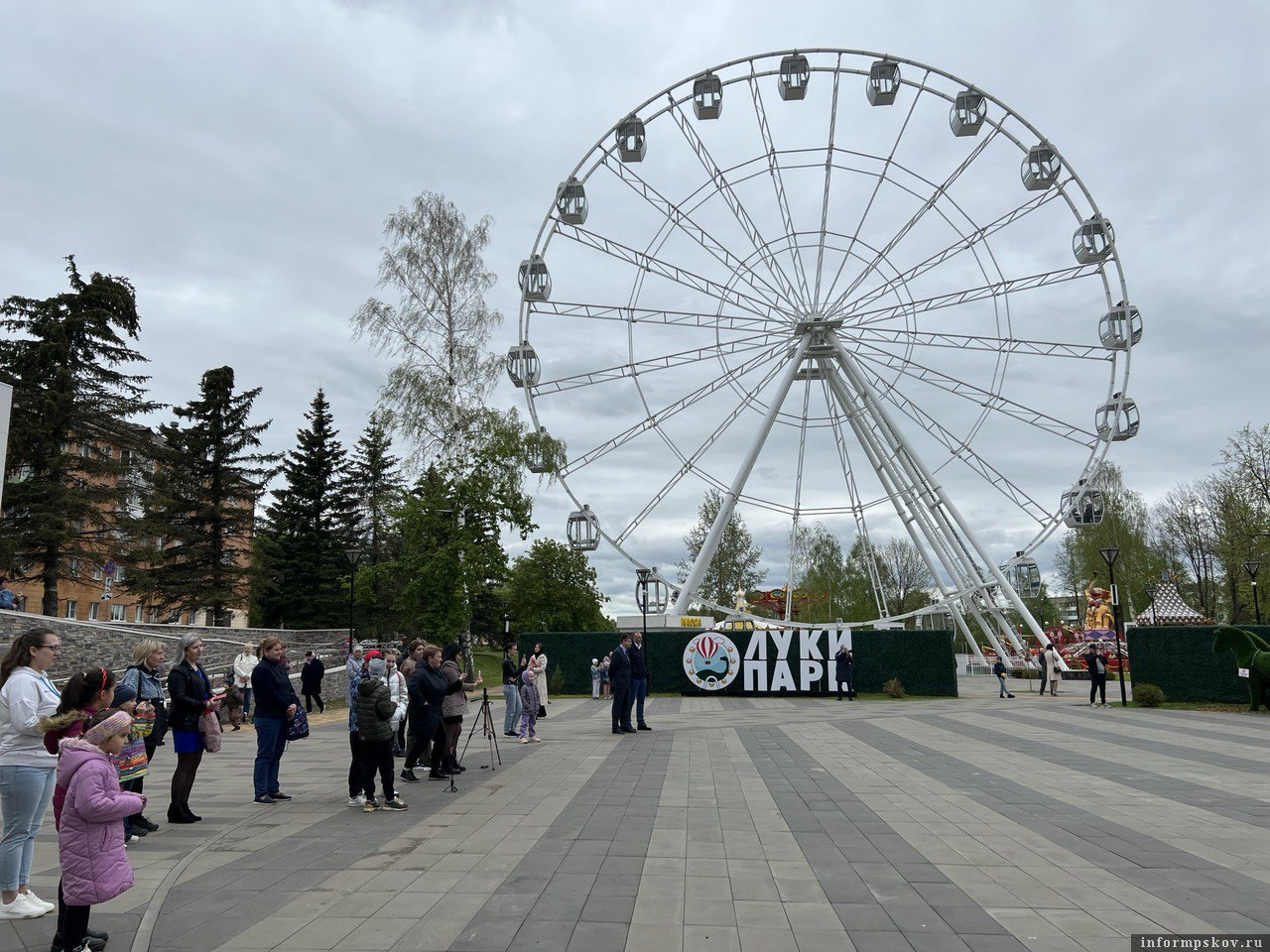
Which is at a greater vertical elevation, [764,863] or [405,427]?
[405,427]

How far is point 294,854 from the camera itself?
7238 millimetres

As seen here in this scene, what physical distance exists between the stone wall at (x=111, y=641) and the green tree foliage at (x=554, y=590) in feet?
60.7

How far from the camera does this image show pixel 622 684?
53.8 feet

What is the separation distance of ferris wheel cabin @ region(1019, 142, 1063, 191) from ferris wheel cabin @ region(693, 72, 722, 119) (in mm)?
9824

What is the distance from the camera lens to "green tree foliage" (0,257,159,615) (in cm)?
3222

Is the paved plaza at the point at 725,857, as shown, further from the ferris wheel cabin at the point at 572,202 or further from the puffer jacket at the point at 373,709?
the ferris wheel cabin at the point at 572,202

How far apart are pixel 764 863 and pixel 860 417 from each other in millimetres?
24490

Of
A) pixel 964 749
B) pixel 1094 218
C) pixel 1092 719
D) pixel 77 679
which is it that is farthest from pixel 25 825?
pixel 1094 218

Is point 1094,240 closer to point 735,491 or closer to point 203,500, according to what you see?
point 735,491

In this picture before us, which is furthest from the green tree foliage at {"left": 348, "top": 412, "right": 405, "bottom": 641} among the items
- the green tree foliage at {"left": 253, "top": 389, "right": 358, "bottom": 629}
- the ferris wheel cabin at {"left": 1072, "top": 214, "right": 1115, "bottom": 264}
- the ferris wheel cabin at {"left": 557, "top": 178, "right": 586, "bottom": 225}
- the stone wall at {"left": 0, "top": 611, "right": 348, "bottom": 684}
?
the ferris wheel cabin at {"left": 1072, "top": 214, "right": 1115, "bottom": 264}

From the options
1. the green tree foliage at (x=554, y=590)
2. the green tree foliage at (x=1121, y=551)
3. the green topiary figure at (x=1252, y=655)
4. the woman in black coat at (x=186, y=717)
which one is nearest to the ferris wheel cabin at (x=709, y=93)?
the green topiary figure at (x=1252, y=655)

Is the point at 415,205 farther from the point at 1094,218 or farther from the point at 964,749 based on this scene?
the point at 964,749

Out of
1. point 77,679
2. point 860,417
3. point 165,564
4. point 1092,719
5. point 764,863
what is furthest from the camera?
point 165,564

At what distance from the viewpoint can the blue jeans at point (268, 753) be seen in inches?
376
